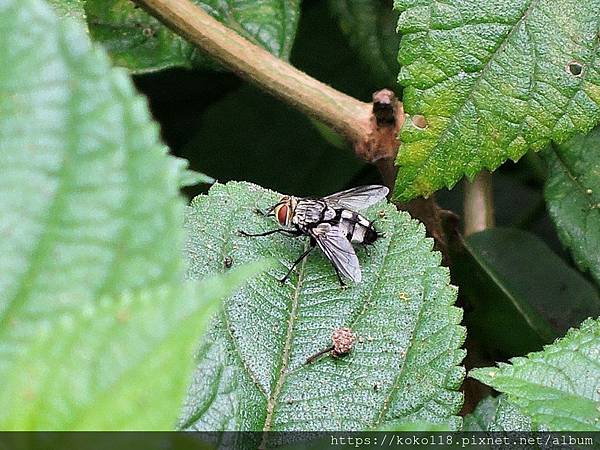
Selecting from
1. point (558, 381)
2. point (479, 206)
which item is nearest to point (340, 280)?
point (558, 381)

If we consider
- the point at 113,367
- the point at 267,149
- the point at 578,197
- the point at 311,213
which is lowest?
the point at 267,149

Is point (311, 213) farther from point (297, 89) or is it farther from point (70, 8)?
point (70, 8)

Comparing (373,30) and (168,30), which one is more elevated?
(373,30)

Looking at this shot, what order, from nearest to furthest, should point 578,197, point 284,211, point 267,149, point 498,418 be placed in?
point 498,418 → point 284,211 → point 578,197 → point 267,149

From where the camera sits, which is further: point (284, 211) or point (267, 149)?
point (267, 149)

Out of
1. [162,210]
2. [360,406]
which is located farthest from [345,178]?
[162,210]

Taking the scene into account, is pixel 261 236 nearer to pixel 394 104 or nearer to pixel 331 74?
pixel 394 104

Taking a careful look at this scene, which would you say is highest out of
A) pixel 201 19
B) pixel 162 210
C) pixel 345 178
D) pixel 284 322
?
pixel 162 210

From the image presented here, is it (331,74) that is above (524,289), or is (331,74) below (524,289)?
above
